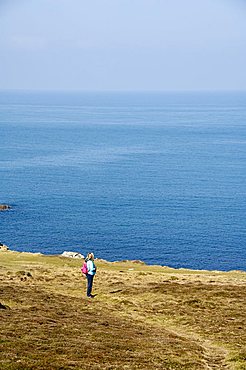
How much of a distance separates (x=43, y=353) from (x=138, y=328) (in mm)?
7624

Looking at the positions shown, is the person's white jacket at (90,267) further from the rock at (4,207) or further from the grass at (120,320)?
the rock at (4,207)

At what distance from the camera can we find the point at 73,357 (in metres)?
21.6

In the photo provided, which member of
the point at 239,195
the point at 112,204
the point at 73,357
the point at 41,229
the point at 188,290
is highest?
the point at 239,195

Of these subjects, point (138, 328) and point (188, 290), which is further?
point (188, 290)

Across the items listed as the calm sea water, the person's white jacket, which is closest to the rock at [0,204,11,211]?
the calm sea water

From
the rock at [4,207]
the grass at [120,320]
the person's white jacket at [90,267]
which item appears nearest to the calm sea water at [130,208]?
the rock at [4,207]

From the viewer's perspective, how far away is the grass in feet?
72.1

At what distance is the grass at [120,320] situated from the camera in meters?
22.0

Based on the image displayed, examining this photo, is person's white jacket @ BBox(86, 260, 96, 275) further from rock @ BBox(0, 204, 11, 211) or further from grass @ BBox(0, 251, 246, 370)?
rock @ BBox(0, 204, 11, 211)

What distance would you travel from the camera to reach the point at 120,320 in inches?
1195

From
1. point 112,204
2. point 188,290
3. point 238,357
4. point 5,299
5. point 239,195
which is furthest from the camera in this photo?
point 239,195

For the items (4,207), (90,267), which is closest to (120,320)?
(90,267)

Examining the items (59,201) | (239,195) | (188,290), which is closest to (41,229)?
(59,201)

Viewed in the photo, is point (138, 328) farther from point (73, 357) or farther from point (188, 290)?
point (188, 290)
